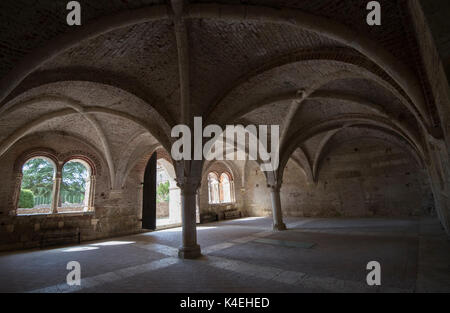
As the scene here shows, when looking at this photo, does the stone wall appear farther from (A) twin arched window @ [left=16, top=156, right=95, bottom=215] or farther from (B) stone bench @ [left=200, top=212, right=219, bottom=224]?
(A) twin arched window @ [left=16, top=156, right=95, bottom=215]

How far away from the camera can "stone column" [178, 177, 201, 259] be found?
5.07 m

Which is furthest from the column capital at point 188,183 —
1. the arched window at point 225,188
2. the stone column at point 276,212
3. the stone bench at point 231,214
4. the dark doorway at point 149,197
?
the arched window at point 225,188

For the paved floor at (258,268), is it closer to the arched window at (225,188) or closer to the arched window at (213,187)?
the arched window at (213,187)

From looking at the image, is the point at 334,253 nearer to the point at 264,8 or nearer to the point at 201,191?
the point at 264,8

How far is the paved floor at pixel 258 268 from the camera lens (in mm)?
3125

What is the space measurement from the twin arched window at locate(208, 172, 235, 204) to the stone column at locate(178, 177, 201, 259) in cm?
958

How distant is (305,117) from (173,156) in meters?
5.48

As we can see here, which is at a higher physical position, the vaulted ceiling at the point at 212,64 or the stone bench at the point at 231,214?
the vaulted ceiling at the point at 212,64

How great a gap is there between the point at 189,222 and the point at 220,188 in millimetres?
10238

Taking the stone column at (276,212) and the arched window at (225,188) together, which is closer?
the stone column at (276,212)

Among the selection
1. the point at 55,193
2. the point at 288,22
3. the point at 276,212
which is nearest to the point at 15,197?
the point at 55,193

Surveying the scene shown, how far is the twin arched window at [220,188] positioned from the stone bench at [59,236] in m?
8.31

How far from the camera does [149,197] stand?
10742mm
